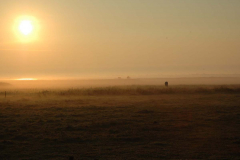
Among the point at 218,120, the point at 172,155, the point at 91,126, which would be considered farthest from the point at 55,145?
the point at 218,120

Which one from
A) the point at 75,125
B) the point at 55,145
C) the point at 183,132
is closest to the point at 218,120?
the point at 183,132

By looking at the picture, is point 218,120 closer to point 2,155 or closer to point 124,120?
point 124,120

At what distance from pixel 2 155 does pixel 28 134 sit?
2934mm

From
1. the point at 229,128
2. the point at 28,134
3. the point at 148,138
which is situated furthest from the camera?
the point at 229,128

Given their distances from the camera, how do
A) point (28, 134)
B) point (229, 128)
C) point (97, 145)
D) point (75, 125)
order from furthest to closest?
point (75, 125)
point (229, 128)
point (28, 134)
point (97, 145)

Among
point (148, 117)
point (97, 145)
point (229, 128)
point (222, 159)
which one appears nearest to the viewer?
point (222, 159)

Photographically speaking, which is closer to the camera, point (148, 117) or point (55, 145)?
point (55, 145)

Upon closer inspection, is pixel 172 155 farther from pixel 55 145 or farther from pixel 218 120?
pixel 218 120

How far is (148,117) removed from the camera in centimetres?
1647

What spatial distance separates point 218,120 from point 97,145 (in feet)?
25.9

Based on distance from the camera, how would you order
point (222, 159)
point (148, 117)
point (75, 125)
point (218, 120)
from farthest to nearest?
point (148, 117) < point (218, 120) < point (75, 125) < point (222, 159)

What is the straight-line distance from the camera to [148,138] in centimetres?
1165

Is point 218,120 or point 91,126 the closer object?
point 91,126

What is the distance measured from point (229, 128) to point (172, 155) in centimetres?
531
